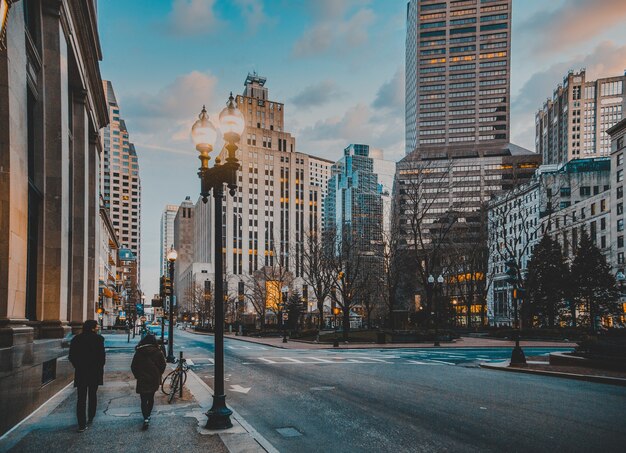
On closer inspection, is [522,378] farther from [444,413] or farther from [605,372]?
[444,413]

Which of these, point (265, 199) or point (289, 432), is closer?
point (289, 432)

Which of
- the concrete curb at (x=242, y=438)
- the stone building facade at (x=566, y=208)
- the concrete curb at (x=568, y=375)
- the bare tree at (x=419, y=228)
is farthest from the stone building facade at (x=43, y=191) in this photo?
the stone building facade at (x=566, y=208)

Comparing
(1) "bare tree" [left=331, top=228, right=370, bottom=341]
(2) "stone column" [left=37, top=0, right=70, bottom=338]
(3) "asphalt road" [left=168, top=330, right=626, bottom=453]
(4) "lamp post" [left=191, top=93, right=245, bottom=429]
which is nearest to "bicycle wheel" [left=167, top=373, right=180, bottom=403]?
(3) "asphalt road" [left=168, top=330, right=626, bottom=453]

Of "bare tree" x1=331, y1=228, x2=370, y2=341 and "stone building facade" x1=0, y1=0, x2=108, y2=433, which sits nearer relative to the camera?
"stone building facade" x1=0, y1=0, x2=108, y2=433

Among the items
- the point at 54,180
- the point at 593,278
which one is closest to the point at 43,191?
the point at 54,180

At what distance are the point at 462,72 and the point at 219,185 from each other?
194 m

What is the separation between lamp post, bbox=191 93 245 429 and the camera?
988 centimetres

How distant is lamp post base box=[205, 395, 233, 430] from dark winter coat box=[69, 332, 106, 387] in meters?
2.36

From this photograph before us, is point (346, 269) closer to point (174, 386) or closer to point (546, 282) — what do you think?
point (546, 282)

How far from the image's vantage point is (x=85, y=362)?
1006 cm

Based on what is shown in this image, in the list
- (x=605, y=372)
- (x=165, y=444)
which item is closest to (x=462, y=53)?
(x=605, y=372)

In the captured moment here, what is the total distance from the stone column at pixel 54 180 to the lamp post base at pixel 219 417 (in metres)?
8.87

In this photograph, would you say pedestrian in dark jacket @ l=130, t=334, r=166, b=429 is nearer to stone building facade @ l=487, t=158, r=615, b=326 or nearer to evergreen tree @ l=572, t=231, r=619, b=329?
evergreen tree @ l=572, t=231, r=619, b=329

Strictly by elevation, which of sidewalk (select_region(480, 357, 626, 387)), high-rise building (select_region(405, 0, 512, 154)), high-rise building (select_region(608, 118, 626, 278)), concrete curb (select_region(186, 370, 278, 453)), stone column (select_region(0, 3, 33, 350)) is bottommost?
sidewalk (select_region(480, 357, 626, 387))
